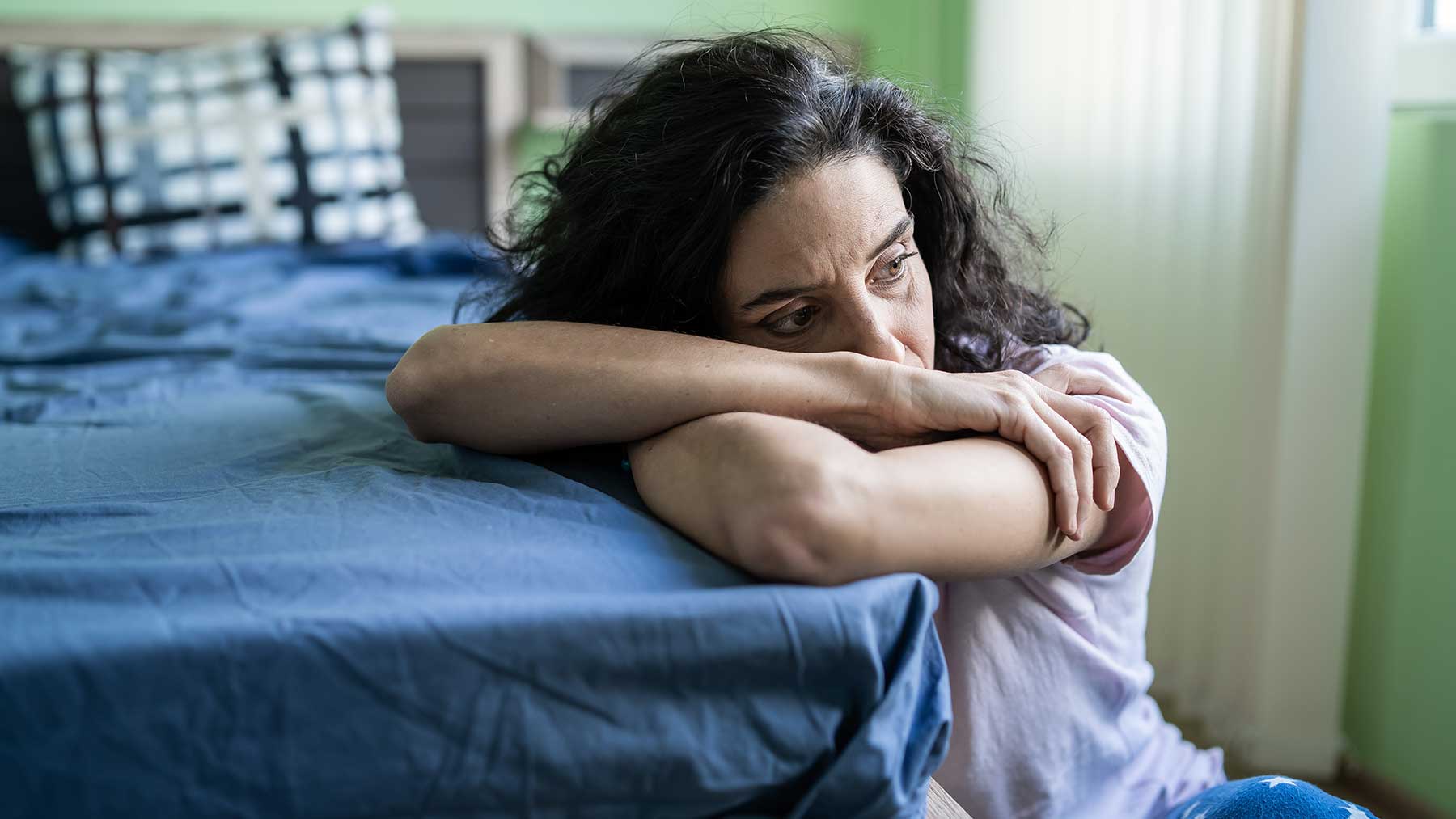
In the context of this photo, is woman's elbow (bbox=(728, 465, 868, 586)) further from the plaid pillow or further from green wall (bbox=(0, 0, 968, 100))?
green wall (bbox=(0, 0, 968, 100))

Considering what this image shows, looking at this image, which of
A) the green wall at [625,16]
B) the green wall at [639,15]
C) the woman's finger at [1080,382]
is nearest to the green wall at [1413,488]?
the woman's finger at [1080,382]

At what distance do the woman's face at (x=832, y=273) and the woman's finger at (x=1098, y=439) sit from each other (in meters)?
0.15

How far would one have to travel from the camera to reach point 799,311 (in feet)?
2.98

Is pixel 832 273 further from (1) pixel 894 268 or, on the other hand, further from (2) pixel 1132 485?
(2) pixel 1132 485

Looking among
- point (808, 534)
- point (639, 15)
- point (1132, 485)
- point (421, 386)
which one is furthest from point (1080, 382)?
point (639, 15)

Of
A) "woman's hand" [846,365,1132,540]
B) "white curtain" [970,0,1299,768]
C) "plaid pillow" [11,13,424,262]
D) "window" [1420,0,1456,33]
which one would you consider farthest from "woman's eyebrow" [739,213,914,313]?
"plaid pillow" [11,13,424,262]

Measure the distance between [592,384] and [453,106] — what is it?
8.31 ft

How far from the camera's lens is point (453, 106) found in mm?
3107

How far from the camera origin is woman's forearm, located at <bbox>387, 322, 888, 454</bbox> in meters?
0.77

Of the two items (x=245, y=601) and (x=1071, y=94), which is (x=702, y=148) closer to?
(x=245, y=601)

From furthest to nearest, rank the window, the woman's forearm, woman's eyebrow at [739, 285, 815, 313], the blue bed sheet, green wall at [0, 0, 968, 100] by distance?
green wall at [0, 0, 968, 100] → the window → woman's eyebrow at [739, 285, 815, 313] → the woman's forearm → the blue bed sheet

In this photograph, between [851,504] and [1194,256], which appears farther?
[1194,256]

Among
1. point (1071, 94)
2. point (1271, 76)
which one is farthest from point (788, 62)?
point (1071, 94)

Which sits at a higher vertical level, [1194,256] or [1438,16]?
[1438,16]
